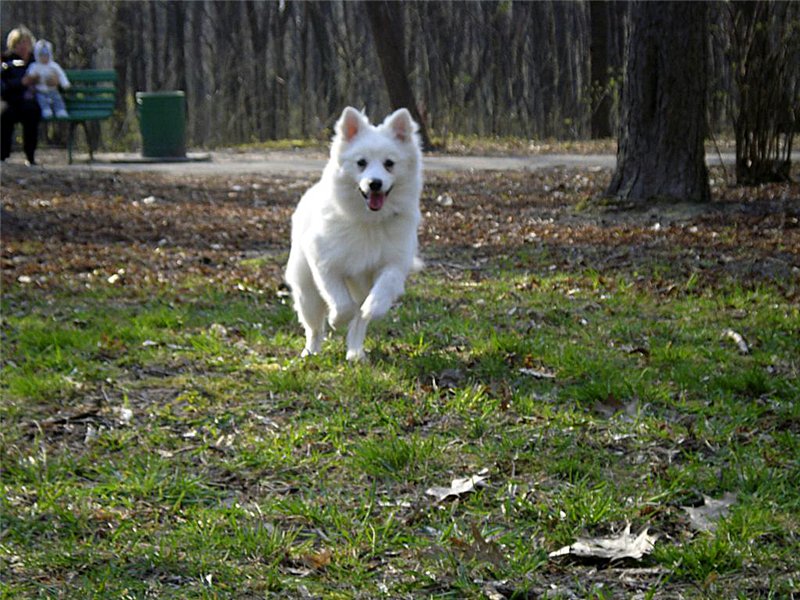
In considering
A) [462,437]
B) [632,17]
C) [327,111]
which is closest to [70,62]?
[327,111]

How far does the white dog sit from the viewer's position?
6066mm

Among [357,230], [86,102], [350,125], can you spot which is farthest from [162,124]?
[357,230]

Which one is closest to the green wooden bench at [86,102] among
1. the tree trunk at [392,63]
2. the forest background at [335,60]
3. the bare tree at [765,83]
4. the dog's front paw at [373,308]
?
the tree trunk at [392,63]

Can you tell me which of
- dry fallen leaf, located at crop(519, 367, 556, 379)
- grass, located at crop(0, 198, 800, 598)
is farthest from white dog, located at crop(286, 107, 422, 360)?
dry fallen leaf, located at crop(519, 367, 556, 379)

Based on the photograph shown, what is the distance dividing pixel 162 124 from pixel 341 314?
52.7 feet

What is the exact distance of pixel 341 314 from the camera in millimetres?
5945

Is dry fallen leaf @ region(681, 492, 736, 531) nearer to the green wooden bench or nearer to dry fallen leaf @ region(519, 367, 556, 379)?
dry fallen leaf @ region(519, 367, 556, 379)

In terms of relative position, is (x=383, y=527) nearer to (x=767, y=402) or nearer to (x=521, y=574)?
(x=521, y=574)

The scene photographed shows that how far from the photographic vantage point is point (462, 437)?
4641 millimetres

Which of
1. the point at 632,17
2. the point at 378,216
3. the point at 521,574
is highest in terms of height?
the point at 632,17

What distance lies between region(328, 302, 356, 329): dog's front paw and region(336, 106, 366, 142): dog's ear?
1.13 metres

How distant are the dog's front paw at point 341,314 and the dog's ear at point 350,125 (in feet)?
3.72

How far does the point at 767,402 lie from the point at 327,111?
22.4m

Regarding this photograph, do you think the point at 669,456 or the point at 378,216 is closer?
the point at 669,456
